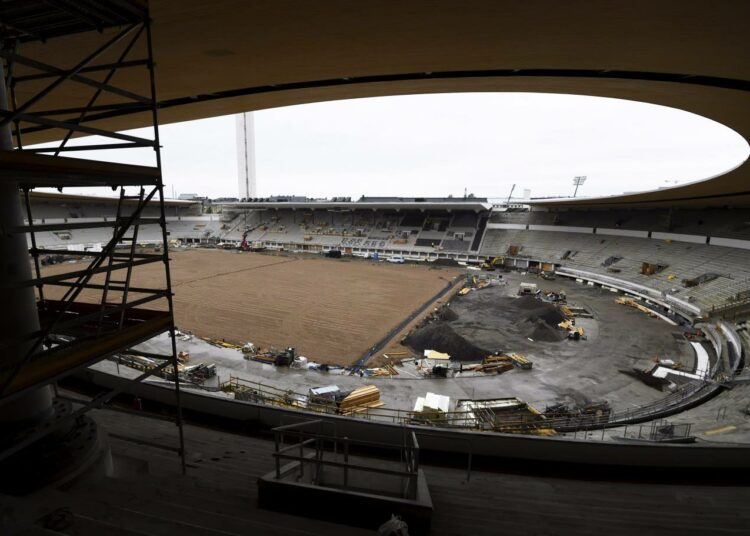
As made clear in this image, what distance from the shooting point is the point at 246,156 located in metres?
91.4

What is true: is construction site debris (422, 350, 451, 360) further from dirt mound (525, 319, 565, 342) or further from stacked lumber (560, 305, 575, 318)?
stacked lumber (560, 305, 575, 318)

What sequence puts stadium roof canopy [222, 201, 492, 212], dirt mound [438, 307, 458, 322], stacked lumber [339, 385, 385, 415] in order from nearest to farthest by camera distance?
stacked lumber [339, 385, 385, 415] < dirt mound [438, 307, 458, 322] < stadium roof canopy [222, 201, 492, 212]

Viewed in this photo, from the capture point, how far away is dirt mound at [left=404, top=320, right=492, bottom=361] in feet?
51.7

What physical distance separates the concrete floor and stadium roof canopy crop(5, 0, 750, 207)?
26.6 feet

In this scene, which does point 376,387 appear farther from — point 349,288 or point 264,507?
point 349,288

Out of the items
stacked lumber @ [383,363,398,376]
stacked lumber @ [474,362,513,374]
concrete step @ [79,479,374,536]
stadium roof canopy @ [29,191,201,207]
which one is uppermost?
stadium roof canopy @ [29,191,201,207]

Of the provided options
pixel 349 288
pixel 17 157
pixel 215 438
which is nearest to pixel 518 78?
pixel 17 157

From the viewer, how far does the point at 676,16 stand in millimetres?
3965

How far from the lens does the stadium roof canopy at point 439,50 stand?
160 inches

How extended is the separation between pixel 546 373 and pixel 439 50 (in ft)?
43.4

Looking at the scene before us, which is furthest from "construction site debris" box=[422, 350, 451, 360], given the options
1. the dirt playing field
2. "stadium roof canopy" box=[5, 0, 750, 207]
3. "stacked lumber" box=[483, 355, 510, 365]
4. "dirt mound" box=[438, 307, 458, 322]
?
"stadium roof canopy" box=[5, 0, 750, 207]

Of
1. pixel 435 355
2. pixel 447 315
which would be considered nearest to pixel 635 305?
pixel 447 315

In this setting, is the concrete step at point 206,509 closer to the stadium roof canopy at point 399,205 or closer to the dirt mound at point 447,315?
the dirt mound at point 447,315

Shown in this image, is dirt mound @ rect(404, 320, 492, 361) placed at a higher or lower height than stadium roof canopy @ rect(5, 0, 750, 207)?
lower
